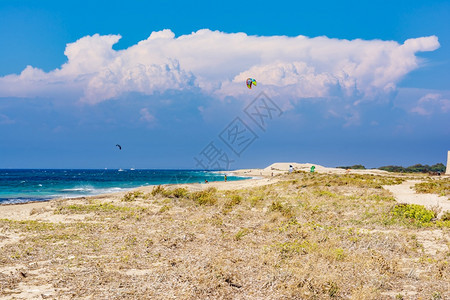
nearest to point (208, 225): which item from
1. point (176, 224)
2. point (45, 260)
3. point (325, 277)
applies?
point (176, 224)

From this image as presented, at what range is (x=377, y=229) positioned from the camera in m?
14.9

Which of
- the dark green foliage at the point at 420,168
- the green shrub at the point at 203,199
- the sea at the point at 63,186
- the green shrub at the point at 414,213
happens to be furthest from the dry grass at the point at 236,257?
the dark green foliage at the point at 420,168

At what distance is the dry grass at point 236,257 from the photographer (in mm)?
7832

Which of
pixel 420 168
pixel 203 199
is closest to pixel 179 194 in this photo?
pixel 203 199

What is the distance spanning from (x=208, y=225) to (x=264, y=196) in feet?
38.4

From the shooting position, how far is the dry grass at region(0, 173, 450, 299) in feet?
25.7

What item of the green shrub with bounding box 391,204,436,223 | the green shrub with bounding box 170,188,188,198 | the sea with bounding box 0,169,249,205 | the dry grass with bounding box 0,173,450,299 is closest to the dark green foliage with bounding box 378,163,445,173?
the sea with bounding box 0,169,249,205

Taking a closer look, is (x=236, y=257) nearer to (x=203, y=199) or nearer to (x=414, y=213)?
(x=414, y=213)

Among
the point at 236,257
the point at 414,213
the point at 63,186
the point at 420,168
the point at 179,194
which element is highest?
the point at 420,168

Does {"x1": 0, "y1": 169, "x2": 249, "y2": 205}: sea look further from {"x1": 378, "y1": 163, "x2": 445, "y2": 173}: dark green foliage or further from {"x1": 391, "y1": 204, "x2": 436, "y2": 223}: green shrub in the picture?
{"x1": 378, "y1": 163, "x2": 445, "y2": 173}: dark green foliage

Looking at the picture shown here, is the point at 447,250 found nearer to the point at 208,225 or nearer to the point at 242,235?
the point at 242,235

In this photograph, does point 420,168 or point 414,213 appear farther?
point 420,168

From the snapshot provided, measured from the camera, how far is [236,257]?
1009cm

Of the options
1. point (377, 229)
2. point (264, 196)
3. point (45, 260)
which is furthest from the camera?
point (264, 196)
